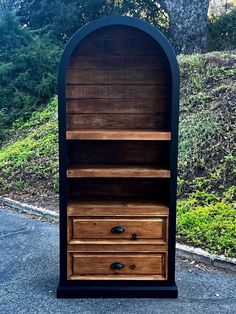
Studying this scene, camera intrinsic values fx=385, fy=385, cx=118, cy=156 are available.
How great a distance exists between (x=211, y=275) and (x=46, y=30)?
24.3ft

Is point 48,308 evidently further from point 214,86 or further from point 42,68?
point 42,68

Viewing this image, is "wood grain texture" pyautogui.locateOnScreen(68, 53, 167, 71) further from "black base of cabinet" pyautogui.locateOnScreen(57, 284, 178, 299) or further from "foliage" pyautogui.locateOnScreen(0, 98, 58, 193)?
"foliage" pyautogui.locateOnScreen(0, 98, 58, 193)

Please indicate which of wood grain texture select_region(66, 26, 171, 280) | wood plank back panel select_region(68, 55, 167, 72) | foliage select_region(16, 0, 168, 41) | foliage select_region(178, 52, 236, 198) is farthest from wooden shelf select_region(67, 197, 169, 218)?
foliage select_region(16, 0, 168, 41)

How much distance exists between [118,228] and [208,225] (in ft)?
4.02

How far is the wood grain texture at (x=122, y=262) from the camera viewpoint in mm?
2430

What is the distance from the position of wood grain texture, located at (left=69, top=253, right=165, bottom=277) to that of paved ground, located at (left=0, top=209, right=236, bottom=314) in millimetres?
168

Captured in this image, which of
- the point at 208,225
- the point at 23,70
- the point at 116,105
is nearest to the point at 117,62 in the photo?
the point at 116,105

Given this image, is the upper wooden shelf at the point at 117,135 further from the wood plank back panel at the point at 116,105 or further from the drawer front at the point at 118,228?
the drawer front at the point at 118,228

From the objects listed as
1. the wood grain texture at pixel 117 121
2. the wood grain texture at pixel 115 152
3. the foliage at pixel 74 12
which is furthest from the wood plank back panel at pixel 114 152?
the foliage at pixel 74 12

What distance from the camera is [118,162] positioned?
276 cm

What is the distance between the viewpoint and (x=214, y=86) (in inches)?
219

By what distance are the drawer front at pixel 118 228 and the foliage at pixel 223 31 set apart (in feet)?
19.4

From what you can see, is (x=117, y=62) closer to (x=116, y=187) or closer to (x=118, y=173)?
(x=118, y=173)

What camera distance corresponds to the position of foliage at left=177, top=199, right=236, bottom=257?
3.08 m
